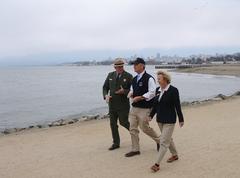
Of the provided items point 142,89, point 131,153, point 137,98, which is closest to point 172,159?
point 131,153

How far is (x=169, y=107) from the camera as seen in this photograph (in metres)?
7.70

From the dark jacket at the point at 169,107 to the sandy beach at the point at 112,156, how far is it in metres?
0.85

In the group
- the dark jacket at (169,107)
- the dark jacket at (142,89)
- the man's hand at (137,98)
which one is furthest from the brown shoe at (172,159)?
the man's hand at (137,98)

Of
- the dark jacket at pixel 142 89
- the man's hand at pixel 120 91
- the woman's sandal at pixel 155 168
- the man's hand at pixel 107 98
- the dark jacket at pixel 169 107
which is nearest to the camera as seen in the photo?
the woman's sandal at pixel 155 168

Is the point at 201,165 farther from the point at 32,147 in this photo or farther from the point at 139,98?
the point at 32,147

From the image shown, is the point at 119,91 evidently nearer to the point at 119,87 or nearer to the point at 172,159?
the point at 119,87

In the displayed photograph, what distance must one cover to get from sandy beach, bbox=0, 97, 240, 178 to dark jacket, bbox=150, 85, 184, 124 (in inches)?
33.6

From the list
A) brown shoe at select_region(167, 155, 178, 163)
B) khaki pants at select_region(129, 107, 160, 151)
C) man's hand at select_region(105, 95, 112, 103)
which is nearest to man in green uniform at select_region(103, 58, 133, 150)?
man's hand at select_region(105, 95, 112, 103)

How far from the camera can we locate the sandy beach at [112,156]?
7.65m

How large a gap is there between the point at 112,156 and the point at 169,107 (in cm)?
187

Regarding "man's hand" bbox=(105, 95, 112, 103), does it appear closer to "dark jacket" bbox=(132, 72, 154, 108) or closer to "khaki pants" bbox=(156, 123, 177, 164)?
"dark jacket" bbox=(132, 72, 154, 108)

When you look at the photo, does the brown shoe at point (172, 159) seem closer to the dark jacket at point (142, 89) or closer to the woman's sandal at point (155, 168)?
the woman's sandal at point (155, 168)

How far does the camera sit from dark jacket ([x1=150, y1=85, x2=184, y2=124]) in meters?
7.63

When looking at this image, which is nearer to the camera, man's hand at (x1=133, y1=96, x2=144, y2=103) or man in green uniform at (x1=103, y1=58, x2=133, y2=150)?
man's hand at (x1=133, y1=96, x2=144, y2=103)
